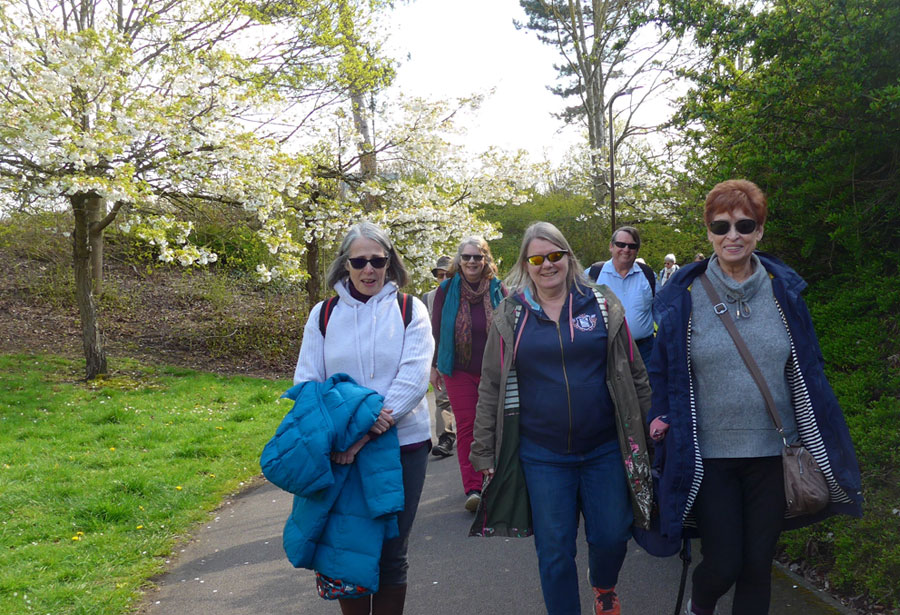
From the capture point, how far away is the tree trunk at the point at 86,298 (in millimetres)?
11641

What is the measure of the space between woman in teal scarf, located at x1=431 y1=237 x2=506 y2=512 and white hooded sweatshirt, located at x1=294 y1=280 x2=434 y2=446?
84.9 inches

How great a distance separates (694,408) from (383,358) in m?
1.32

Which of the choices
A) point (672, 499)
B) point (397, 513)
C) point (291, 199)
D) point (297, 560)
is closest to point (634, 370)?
point (672, 499)

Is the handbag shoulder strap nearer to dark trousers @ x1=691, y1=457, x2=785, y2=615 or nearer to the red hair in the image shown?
dark trousers @ x1=691, y1=457, x2=785, y2=615

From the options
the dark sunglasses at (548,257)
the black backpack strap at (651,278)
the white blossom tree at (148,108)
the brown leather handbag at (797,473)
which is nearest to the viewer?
the brown leather handbag at (797,473)

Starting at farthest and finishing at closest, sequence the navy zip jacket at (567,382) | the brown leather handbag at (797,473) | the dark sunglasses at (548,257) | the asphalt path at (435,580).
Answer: the asphalt path at (435,580) → the dark sunglasses at (548,257) → the navy zip jacket at (567,382) → the brown leather handbag at (797,473)

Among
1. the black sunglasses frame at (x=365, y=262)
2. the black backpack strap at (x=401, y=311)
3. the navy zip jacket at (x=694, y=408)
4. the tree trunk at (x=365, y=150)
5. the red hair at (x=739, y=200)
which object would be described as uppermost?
the tree trunk at (x=365, y=150)

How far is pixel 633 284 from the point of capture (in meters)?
5.35

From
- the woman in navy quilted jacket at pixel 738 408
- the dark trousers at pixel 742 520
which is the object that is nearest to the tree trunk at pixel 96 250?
the woman in navy quilted jacket at pixel 738 408

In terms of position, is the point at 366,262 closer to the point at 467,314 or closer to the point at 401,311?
the point at 401,311

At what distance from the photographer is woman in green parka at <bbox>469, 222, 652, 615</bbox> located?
3.09m

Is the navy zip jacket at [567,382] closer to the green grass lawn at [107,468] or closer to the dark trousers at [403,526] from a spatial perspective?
the dark trousers at [403,526]

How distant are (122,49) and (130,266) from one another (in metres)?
11.3

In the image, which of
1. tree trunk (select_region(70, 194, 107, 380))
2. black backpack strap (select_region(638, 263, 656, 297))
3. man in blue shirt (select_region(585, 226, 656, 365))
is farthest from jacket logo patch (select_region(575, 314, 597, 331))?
tree trunk (select_region(70, 194, 107, 380))
